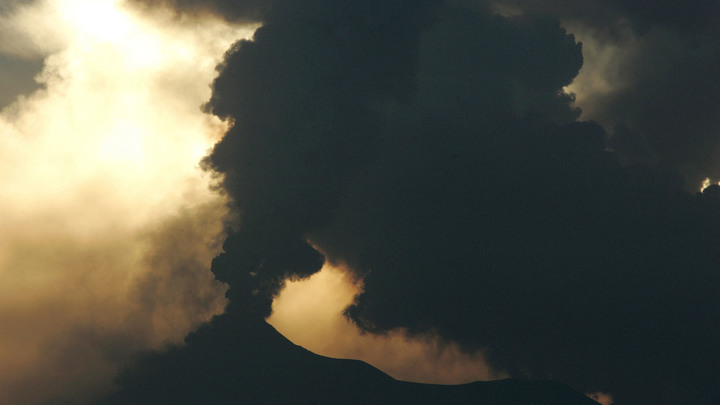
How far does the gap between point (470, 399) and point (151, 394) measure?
85467 millimetres

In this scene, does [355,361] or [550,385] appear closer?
[355,361]

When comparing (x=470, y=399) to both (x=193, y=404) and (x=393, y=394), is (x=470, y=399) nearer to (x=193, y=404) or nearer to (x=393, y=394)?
(x=393, y=394)

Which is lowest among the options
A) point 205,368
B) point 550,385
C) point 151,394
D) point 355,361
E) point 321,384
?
point 151,394

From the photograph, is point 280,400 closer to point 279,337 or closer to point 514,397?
point 279,337

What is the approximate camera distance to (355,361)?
152 meters

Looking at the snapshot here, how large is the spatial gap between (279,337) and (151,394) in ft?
120

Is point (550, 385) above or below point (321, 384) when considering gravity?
above

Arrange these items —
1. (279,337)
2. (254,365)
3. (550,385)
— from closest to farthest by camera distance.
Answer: (254,365), (279,337), (550,385)

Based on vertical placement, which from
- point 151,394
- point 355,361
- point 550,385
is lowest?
point 151,394

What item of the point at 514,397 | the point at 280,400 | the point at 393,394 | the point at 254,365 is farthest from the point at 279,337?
the point at 514,397

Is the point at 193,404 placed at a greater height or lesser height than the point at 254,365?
lesser

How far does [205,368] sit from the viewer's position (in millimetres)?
145500

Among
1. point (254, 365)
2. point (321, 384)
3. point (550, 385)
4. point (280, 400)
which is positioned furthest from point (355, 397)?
point (550, 385)

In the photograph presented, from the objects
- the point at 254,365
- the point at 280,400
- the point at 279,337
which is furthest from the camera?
the point at 279,337
